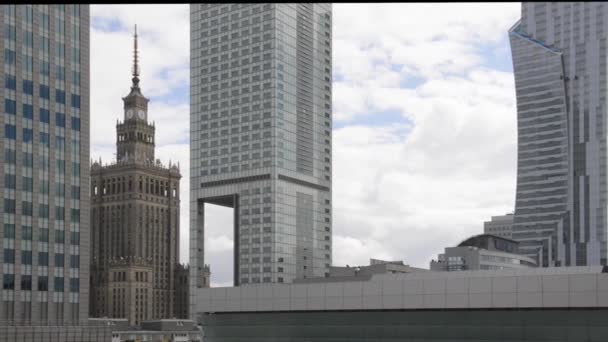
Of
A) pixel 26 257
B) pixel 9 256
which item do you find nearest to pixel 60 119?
pixel 26 257

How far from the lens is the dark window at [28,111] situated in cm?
12394

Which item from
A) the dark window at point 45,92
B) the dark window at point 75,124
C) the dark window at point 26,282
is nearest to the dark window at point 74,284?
the dark window at point 26,282

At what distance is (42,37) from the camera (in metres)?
128

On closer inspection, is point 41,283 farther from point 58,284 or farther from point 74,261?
point 74,261

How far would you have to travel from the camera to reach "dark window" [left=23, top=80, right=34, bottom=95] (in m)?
124

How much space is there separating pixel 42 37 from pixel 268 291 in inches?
2618

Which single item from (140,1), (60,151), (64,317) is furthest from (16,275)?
(140,1)

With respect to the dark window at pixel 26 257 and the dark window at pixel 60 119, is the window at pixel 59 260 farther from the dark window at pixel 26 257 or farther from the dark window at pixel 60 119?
the dark window at pixel 60 119

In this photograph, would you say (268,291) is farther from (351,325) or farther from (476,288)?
(476,288)

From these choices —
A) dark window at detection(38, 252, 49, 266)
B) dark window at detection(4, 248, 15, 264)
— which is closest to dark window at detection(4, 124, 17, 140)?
dark window at detection(4, 248, 15, 264)

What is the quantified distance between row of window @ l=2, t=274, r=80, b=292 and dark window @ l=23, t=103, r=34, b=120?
21427 millimetres

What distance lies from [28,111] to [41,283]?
23.1m

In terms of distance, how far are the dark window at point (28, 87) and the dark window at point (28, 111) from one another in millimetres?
1772

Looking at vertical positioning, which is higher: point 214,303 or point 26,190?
point 26,190
